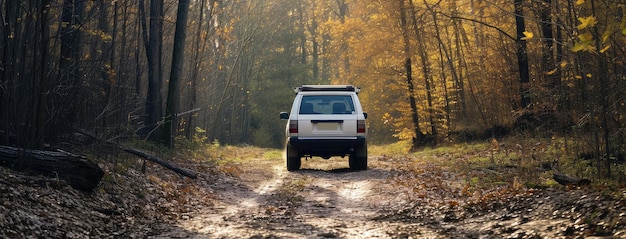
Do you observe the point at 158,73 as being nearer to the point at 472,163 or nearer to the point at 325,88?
the point at 325,88

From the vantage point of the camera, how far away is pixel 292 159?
16.6 m

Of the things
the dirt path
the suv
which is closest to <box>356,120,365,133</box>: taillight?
the suv

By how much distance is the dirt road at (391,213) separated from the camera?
23.8 feet

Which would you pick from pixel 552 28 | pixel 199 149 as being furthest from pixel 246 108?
pixel 552 28

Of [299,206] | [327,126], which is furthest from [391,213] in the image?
[327,126]

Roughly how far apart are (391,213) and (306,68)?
4120 cm

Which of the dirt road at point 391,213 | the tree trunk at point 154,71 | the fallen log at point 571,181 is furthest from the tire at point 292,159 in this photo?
the fallen log at point 571,181

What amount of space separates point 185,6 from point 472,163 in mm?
9669

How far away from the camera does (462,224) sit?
8.27m

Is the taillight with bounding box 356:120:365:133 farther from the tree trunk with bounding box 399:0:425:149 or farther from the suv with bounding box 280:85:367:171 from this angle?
the tree trunk with bounding box 399:0:425:149

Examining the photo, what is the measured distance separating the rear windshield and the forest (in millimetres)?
3902

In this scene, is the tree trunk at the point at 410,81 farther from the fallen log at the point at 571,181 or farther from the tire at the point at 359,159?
the fallen log at the point at 571,181

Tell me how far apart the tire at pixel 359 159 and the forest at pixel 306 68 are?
4505 millimetres

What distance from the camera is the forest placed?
9.83 metres
